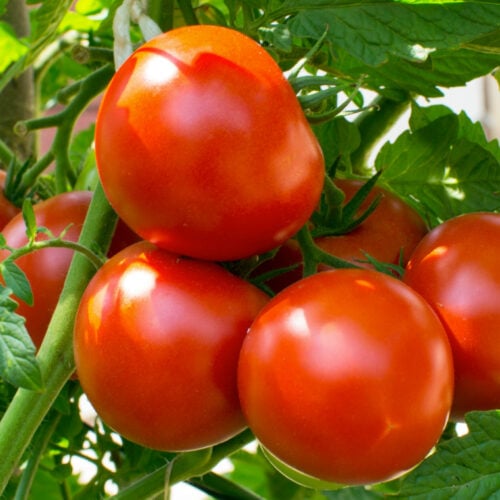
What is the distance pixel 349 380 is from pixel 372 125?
388 millimetres

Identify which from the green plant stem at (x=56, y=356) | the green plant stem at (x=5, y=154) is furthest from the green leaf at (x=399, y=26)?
the green plant stem at (x=5, y=154)

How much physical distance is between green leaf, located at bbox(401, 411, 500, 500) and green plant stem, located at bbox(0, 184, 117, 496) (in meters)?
0.22

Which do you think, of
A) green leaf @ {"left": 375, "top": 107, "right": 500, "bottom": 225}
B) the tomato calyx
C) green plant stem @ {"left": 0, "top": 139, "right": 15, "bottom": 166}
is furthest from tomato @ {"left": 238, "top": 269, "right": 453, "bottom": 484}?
green plant stem @ {"left": 0, "top": 139, "right": 15, "bottom": 166}

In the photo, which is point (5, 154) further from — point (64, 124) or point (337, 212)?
point (337, 212)

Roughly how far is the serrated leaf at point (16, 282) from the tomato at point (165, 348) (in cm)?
4

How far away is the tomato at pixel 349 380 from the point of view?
50 centimetres

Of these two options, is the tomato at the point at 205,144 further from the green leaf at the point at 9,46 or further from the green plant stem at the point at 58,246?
the green leaf at the point at 9,46

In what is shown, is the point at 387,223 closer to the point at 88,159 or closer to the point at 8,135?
→ the point at 88,159

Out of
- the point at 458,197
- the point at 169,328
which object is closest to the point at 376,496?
the point at 458,197

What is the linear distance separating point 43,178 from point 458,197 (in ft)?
1.31

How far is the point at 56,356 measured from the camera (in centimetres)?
59

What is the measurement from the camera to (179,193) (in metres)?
0.53

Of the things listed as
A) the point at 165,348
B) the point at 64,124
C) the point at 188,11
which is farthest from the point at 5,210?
the point at 165,348

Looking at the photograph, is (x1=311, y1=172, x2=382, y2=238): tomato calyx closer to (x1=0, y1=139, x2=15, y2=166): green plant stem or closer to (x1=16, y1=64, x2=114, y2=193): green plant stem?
(x1=16, y1=64, x2=114, y2=193): green plant stem
